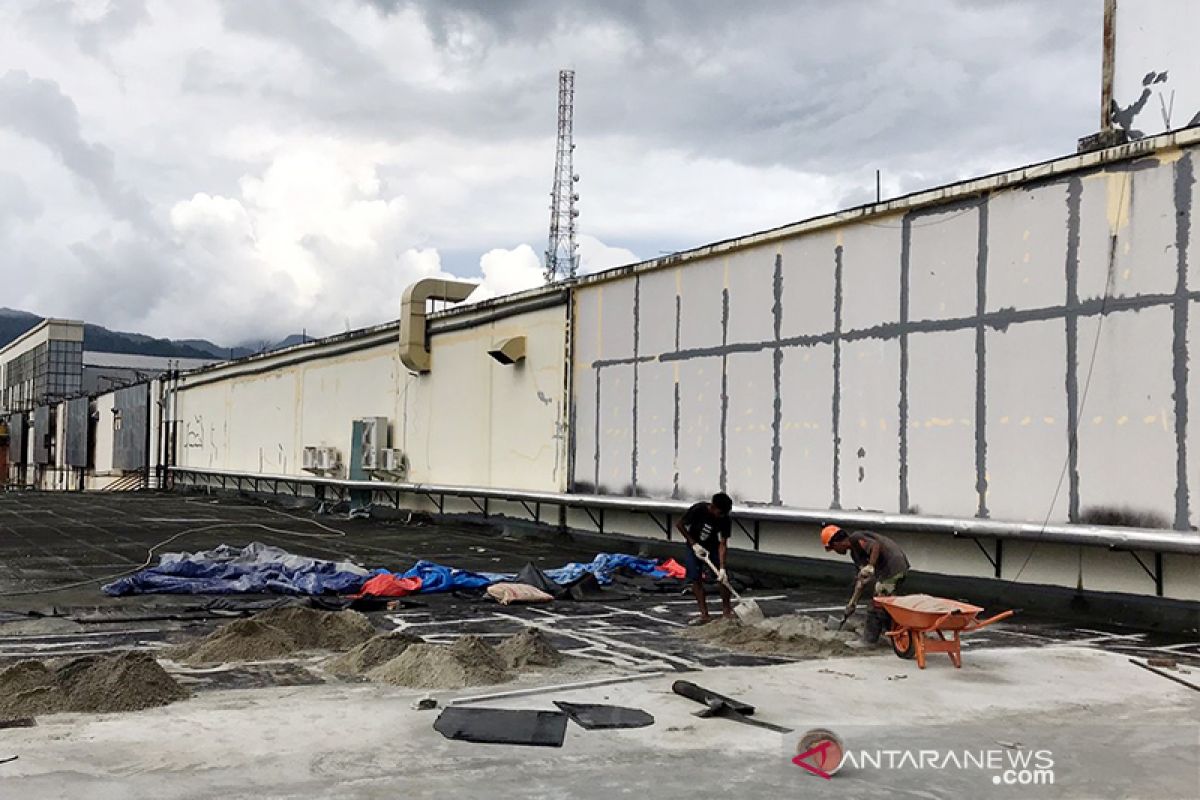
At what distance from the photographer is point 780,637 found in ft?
32.3

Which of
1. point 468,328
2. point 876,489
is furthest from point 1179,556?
point 468,328

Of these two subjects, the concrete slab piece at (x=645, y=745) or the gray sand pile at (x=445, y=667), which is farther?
the gray sand pile at (x=445, y=667)

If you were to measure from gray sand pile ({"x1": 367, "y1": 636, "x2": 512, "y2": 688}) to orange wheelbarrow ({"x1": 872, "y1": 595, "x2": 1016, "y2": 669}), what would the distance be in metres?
3.37

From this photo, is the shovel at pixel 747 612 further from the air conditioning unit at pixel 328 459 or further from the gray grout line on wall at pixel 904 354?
the air conditioning unit at pixel 328 459

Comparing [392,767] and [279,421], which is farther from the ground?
[279,421]

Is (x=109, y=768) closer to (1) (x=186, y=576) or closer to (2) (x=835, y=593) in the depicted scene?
(1) (x=186, y=576)

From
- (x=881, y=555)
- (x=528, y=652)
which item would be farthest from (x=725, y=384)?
(x=528, y=652)

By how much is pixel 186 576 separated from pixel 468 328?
12.8 metres

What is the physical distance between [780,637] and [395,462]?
19587 mm

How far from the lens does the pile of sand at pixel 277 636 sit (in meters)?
8.97

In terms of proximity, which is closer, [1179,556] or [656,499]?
[1179,556]

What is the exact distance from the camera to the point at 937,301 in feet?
45.5

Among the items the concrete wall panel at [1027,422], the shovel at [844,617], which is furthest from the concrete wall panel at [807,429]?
the shovel at [844,617]

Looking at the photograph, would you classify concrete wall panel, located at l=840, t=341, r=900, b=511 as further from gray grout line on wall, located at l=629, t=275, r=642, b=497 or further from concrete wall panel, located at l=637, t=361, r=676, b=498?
gray grout line on wall, located at l=629, t=275, r=642, b=497
